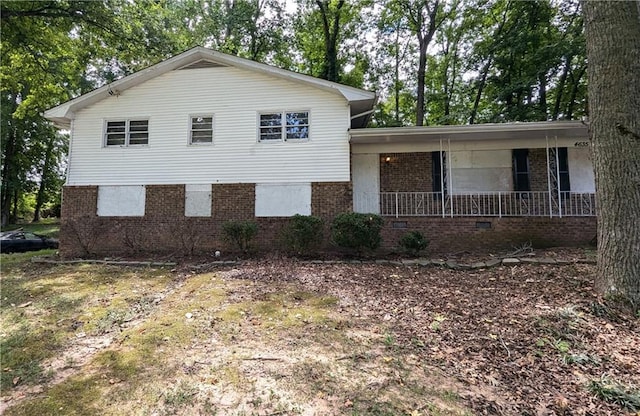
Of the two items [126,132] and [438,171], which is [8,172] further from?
[438,171]

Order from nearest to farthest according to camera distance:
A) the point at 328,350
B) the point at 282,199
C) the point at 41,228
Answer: the point at 328,350, the point at 282,199, the point at 41,228

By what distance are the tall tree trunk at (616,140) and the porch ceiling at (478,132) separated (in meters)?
5.27

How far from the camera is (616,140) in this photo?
447 centimetres

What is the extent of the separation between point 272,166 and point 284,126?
1.38 m

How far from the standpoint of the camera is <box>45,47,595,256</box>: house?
10.4m

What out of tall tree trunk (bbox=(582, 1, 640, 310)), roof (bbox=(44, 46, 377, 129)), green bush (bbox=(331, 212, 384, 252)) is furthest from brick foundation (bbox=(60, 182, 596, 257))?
tall tree trunk (bbox=(582, 1, 640, 310))

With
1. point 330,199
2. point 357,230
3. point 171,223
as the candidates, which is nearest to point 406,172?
point 330,199

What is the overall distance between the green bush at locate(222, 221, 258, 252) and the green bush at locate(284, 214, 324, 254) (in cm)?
105

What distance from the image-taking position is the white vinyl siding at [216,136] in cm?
1058

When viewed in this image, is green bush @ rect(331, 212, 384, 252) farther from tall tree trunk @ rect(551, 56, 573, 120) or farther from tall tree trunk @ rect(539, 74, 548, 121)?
tall tree trunk @ rect(551, 56, 573, 120)

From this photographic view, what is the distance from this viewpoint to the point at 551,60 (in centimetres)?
1534

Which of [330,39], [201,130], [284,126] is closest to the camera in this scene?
[284,126]

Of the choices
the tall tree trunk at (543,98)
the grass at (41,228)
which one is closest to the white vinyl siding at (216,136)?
the grass at (41,228)

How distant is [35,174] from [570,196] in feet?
120
